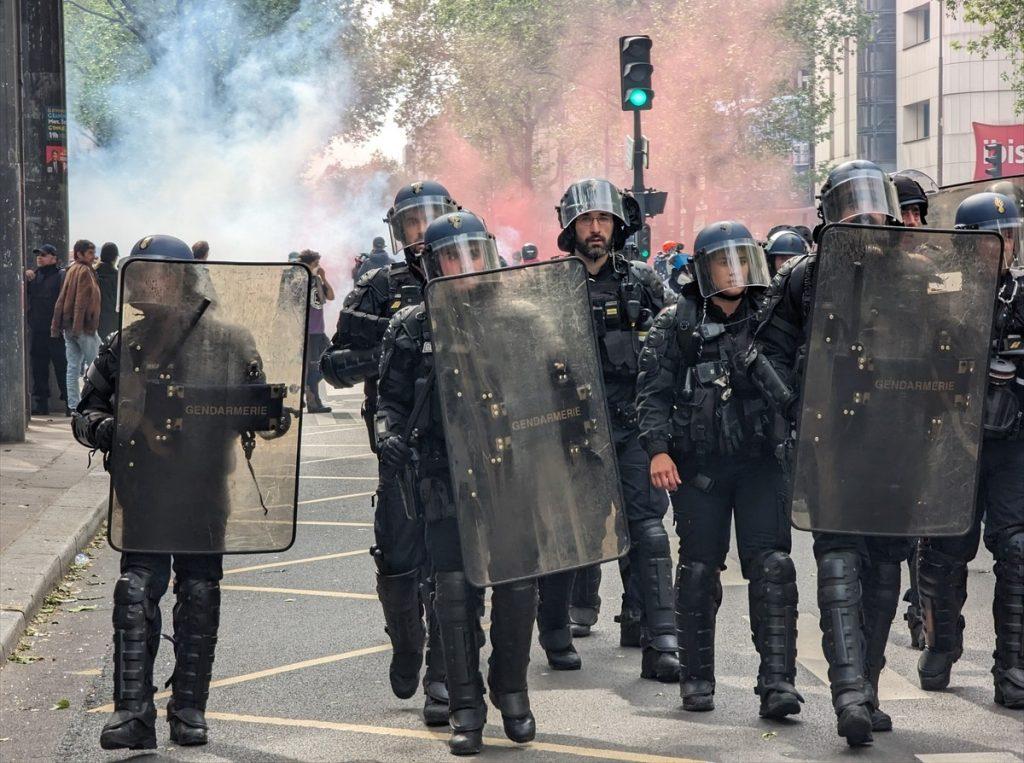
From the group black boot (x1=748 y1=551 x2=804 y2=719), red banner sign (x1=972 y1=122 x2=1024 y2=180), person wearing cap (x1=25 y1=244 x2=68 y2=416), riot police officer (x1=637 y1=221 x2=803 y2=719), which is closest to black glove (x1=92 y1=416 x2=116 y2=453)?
riot police officer (x1=637 y1=221 x2=803 y2=719)

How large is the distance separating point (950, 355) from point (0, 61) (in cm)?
1004

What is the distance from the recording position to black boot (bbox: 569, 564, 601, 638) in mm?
6750

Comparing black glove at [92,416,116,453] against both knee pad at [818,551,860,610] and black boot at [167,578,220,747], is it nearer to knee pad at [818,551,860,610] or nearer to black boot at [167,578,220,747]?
black boot at [167,578,220,747]

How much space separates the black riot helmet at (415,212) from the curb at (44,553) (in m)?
2.15

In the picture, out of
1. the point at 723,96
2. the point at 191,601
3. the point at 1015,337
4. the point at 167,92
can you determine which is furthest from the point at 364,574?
the point at 723,96

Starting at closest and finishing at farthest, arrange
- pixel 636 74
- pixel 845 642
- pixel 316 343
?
pixel 845 642 < pixel 636 74 < pixel 316 343

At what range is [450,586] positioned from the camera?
5.15m

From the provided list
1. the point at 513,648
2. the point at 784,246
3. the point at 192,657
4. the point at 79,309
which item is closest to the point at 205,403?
the point at 192,657

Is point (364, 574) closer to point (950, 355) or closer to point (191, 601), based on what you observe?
point (191, 601)

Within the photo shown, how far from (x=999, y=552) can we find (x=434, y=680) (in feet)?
6.29

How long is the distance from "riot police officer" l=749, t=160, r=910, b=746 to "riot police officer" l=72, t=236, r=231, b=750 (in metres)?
1.63

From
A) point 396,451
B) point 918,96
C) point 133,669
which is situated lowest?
point 133,669

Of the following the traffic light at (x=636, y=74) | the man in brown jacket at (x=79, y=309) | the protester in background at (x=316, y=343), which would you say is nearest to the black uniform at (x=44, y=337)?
the man in brown jacket at (x=79, y=309)

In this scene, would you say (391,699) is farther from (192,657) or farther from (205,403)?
(205,403)
